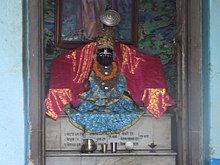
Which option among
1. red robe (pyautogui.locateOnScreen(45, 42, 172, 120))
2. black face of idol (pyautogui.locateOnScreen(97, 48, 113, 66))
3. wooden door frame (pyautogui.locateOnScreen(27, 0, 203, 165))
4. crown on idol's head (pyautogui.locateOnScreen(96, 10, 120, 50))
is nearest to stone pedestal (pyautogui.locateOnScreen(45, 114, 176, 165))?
red robe (pyautogui.locateOnScreen(45, 42, 172, 120))

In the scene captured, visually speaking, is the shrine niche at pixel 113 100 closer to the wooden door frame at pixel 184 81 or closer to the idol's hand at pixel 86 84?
the idol's hand at pixel 86 84

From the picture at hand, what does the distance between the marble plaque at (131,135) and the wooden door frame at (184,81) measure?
Answer: 193 centimetres

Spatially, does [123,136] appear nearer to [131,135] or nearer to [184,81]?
[131,135]

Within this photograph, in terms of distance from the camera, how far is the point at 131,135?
5.77 metres

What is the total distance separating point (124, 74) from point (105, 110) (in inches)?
20.2

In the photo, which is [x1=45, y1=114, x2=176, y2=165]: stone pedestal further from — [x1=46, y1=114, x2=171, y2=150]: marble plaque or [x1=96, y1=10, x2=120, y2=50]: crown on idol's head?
[x1=96, y1=10, x2=120, y2=50]: crown on idol's head

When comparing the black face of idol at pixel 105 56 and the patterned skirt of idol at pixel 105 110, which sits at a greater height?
the black face of idol at pixel 105 56

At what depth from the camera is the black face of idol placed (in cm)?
562

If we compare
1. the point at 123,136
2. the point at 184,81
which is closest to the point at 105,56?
the point at 123,136

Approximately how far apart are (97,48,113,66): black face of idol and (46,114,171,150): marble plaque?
0.82 metres

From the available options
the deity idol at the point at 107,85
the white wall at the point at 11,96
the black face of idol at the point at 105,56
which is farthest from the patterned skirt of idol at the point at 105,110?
the white wall at the point at 11,96

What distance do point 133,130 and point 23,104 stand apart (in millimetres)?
2439

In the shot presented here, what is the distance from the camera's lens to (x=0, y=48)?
3586mm

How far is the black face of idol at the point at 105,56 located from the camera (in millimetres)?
5617
